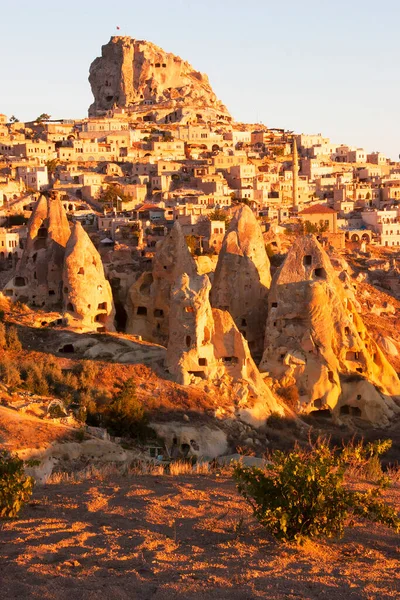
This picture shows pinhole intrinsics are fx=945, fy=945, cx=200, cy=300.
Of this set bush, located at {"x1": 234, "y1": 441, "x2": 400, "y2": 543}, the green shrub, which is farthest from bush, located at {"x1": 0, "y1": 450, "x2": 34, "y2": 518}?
the green shrub

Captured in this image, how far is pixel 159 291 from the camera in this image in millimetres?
35875

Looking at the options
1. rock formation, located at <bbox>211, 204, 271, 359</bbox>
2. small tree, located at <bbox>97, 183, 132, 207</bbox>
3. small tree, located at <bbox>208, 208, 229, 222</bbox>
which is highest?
small tree, located at <bbox>97, 183, 132, 207</bbox>

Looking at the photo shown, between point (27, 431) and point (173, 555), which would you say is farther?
point (27, 431)

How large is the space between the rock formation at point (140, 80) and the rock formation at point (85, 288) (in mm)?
76894

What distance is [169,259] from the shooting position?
35.9 metres

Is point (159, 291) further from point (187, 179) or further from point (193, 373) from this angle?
point (187, 179)

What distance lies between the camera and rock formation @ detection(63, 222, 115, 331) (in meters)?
33.8

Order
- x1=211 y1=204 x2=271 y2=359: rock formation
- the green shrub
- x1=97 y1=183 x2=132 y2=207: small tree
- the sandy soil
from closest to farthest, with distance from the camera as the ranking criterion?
the sandy soil < the green shrub < x1=211 y1=204 x2=271 y2=359: rock formation < x1=97 y1=183 x2=132 y2=207: small tree

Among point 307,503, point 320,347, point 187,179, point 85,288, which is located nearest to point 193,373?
point 320,347

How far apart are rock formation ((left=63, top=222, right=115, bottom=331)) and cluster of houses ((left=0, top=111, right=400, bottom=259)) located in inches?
348

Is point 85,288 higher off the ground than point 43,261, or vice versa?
point 43,261

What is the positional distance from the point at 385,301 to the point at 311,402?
1626 cm

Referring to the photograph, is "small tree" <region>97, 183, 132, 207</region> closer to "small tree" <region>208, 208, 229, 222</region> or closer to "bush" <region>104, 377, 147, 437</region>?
"small tree" <region>208, 208, 229, 222</region>

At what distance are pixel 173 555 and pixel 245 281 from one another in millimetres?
25597
